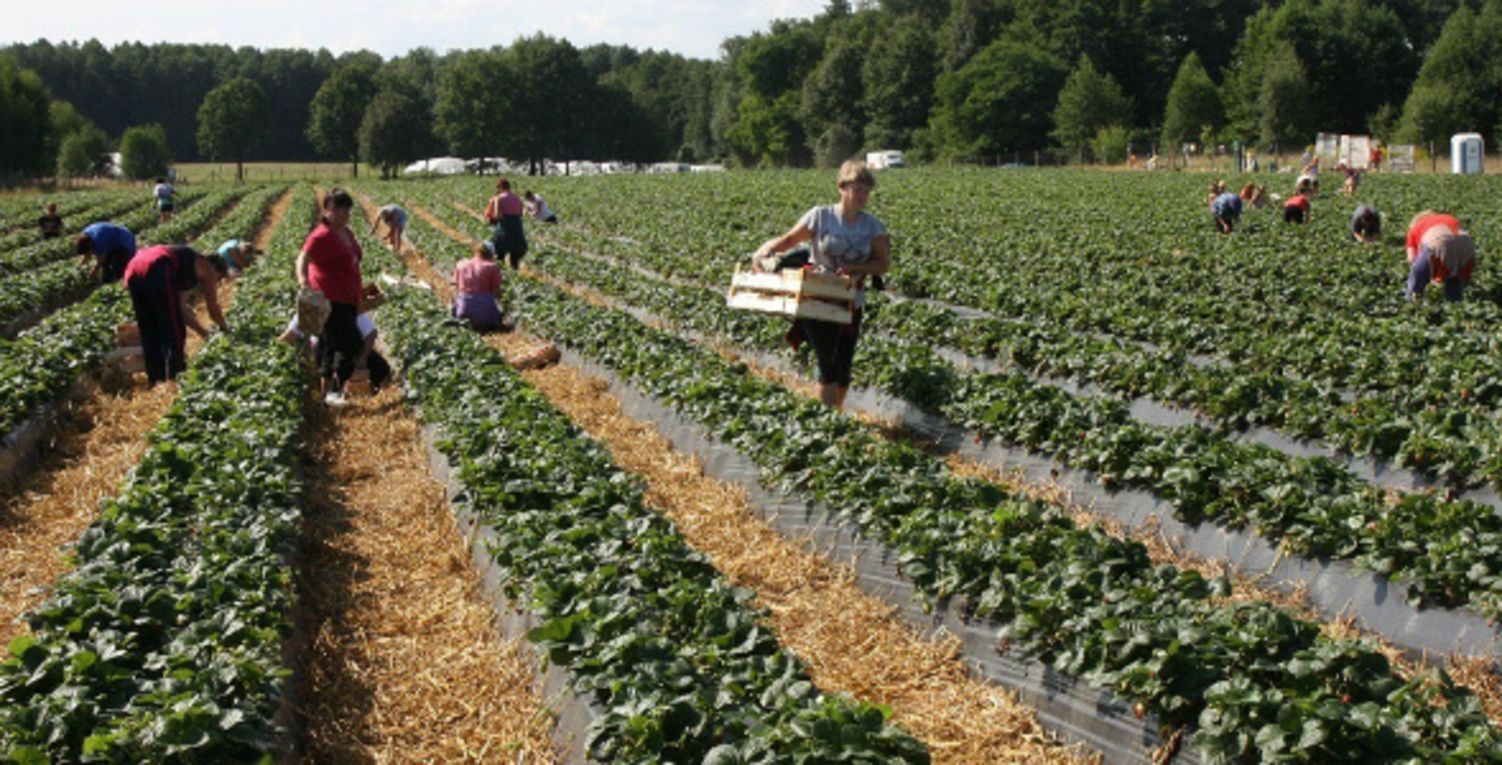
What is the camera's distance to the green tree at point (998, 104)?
9488cm

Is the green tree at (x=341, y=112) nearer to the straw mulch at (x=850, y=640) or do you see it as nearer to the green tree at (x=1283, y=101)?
the green tree at (x=1283, y=101)

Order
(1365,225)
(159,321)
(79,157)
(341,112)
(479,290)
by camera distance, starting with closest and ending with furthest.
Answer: (159,321) → (479,290) → (1365,225) → (79,157) → (341,112)

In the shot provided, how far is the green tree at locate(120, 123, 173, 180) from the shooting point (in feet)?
307

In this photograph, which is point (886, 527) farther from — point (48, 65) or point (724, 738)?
point (48, 65)

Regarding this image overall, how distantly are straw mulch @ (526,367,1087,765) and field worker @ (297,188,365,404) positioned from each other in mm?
3917

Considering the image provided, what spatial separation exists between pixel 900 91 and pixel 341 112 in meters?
52.9

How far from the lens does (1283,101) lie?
7181cm

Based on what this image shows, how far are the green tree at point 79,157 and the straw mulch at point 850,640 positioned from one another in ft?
288

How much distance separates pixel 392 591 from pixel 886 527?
2831mm

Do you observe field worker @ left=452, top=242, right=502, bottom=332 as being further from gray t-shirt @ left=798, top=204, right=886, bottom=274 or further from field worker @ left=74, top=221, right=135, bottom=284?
gray t-shirt @ left=798, top=204, right=886, bottom=274

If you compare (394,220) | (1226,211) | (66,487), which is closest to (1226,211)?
(1226,211)

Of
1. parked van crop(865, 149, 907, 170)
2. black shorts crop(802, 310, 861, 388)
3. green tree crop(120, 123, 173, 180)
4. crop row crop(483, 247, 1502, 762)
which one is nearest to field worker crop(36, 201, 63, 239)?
black shorts crop(802, 310, 861, 388)

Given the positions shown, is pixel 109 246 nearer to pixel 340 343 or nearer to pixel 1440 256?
pixel 340 343

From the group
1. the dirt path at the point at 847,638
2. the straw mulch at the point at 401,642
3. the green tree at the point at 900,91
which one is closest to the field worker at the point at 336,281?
the straw mulch at the point at 401,642
